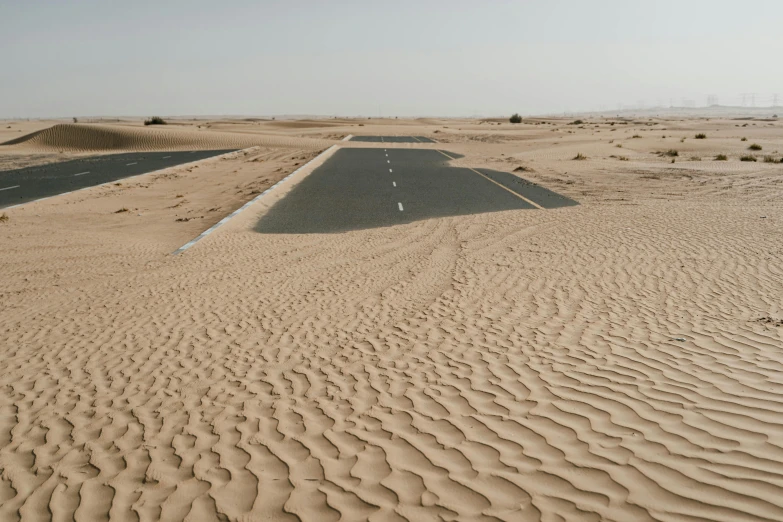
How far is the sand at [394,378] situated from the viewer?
4477 millimetres

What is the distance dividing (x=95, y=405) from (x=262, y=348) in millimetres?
Answer: 1966

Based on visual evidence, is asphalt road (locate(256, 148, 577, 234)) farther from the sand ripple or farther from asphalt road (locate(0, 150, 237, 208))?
asphalt road (locate(0, 150, 237, 208))

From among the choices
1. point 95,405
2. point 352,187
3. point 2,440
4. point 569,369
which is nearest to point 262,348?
point 95,405

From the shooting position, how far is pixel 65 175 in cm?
3088

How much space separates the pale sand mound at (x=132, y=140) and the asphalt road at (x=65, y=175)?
575 inches

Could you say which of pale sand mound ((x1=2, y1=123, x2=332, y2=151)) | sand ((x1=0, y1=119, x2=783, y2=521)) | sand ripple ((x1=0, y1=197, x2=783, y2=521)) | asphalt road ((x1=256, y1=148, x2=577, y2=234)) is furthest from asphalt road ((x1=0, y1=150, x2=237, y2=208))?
pale sand mound ((x1=2, y1=123, x2=332, y2=151))

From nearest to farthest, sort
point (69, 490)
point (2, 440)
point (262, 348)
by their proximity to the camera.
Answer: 1. point (69, 490)
2. point (2, 440)
3. point (262, 348)

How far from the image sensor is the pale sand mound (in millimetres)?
56094

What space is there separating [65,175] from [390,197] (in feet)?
57.0

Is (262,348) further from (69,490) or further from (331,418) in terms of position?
(69,490)

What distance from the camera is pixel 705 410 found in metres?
5.66

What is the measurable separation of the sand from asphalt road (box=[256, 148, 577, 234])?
247 centimetres

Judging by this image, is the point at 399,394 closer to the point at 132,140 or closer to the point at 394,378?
the point at 394,378

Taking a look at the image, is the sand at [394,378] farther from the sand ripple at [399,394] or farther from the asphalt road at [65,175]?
the asphalt road at [65,175]
